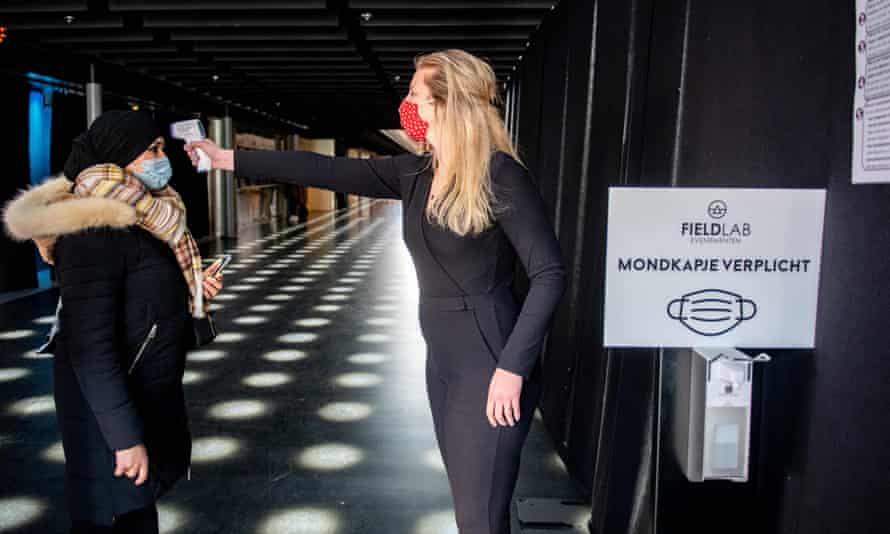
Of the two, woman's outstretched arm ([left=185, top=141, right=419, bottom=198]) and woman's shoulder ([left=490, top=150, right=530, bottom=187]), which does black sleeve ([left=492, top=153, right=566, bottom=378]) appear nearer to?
woman's shoulder ([left=490, top=150, right=530, bottom=187])

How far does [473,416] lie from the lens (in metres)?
1.58

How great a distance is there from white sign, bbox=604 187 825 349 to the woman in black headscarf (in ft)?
3.32

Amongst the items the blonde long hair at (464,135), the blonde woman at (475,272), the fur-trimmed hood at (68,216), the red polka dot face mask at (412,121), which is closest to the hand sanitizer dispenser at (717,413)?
the blonde woman at (475,272)

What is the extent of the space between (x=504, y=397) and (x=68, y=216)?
99 centimetres

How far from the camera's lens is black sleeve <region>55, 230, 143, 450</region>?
1526 mm

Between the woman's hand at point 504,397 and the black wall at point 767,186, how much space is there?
1.14ft

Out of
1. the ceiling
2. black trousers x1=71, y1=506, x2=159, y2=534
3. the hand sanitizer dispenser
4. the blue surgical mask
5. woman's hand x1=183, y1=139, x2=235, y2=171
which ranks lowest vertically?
black trousers x1=71, y1=506, x2=159, y2=534

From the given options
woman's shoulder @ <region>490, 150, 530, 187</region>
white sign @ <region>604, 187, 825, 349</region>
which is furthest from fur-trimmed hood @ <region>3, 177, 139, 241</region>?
white sign @ <region>604, 187, 825, 349</region>

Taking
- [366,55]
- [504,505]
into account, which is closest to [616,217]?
[504,505]

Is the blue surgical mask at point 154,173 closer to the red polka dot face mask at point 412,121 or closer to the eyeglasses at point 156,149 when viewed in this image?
the eyeglasses at point 156,149

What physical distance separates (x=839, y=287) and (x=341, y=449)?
7.87 ft

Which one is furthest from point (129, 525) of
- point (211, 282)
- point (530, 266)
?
point (530, 266)

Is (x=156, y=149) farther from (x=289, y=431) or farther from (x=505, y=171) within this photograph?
(x=289, y=431)

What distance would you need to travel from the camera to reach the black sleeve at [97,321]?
1.53 meters
